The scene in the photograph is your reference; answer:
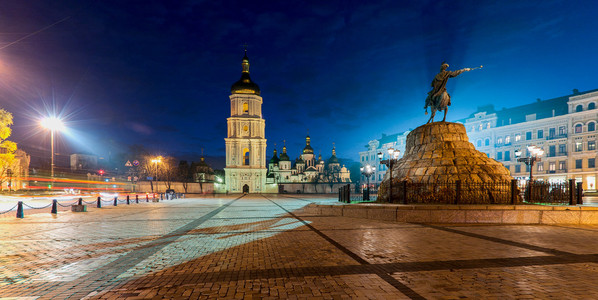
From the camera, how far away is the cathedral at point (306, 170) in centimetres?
8494

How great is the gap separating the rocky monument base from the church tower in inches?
1967

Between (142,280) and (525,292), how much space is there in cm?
624

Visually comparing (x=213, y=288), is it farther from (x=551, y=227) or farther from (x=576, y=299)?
(x=551, y=227)

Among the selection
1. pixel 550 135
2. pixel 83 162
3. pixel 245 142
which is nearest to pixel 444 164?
pixel 550 135

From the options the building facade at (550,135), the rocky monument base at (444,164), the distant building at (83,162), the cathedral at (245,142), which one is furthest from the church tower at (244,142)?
the distant building at (83,162)

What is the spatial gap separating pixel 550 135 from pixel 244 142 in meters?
54.4

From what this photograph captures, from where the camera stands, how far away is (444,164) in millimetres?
14367

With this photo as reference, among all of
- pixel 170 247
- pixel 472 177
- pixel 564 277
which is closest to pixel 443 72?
pixel 472 177

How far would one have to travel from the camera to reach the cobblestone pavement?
462 cm

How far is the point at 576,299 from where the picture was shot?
4227mm

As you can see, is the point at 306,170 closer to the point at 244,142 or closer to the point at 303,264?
the point at 244,142

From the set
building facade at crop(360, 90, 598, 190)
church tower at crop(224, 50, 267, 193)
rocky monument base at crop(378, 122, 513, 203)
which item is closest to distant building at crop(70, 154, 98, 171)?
church tower at crop(224, 50, 267, 193)

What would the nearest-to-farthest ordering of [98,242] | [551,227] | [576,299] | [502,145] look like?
[576,299] → [98,242] → [551,227] → [502,145]

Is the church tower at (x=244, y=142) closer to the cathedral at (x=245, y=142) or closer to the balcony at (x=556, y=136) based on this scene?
the cathedral at (x=245, y=142)
